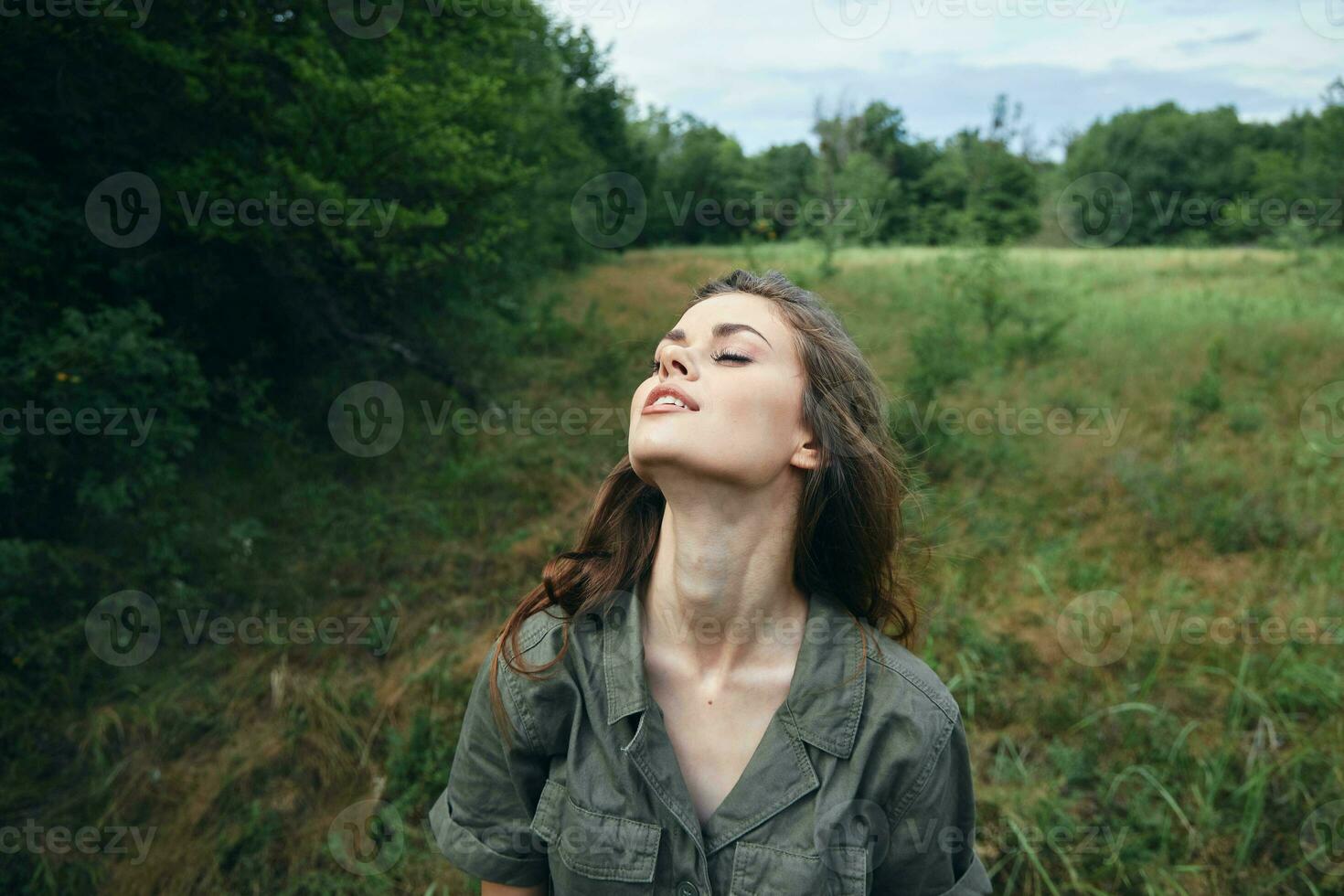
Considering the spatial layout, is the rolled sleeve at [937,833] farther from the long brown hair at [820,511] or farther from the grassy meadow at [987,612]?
the grassy meadow at [987,612]

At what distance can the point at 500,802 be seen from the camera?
1.68 metres

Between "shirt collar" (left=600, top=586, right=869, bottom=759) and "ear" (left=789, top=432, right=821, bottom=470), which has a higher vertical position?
"ear" (left=789, top=432, right=821, bottom=470)

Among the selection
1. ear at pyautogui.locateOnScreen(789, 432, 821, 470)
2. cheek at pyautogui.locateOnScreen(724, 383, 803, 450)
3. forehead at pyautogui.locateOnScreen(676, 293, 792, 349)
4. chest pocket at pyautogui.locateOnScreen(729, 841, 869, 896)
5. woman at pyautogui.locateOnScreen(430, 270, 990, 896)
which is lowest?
chest pocket at pyautogui.locateOnScreen(729, 841, 869, 896)

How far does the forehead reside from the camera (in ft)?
5.42

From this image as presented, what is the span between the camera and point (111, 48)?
4.56 m

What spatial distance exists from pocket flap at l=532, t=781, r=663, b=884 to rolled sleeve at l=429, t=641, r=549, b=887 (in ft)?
0.46

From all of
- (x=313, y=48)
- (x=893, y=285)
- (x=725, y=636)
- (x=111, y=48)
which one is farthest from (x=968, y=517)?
(x=893, y=285)

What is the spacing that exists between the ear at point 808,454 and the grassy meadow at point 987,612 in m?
1.44

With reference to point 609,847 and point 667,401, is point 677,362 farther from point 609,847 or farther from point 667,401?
point 609,847

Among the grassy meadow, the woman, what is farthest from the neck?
the grassy meadow

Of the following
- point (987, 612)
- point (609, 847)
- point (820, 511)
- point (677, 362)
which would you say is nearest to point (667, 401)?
point (677, 362)

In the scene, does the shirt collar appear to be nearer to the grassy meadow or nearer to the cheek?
the cheek

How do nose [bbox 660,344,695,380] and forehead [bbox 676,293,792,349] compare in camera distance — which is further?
forehead [bbox 676,293,792,349]

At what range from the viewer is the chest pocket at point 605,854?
1.54 meters
